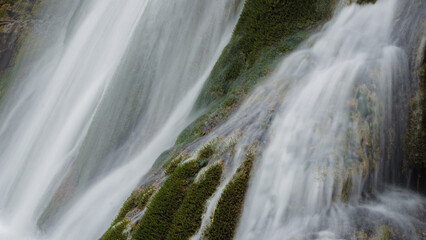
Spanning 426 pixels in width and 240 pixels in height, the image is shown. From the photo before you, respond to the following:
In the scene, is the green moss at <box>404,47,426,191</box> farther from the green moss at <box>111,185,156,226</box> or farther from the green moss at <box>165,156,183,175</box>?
the green moss at <box>111,185,156,226</box>

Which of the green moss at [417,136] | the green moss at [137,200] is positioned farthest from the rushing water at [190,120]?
the green moss at [137,200]

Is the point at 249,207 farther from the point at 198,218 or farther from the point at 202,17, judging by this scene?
the point at 202,17

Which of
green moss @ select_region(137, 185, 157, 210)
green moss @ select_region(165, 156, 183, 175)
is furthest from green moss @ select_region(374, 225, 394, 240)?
green moss @ select_region(137, 185, 157, 210)

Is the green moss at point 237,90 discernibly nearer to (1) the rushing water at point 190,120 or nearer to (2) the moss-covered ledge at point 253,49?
(2) the moss-covered ledge at point 253,49

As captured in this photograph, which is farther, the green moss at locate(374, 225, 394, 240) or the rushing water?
the rushing water

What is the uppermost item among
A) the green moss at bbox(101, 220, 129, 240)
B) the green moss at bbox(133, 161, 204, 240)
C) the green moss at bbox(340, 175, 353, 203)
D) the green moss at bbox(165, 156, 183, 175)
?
the green moss at bbox(165, 156, 183, 175)

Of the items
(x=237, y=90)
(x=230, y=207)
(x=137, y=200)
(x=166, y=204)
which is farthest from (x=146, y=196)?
(x=237, y=90)

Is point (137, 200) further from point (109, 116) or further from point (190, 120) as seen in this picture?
point (109, 116)
